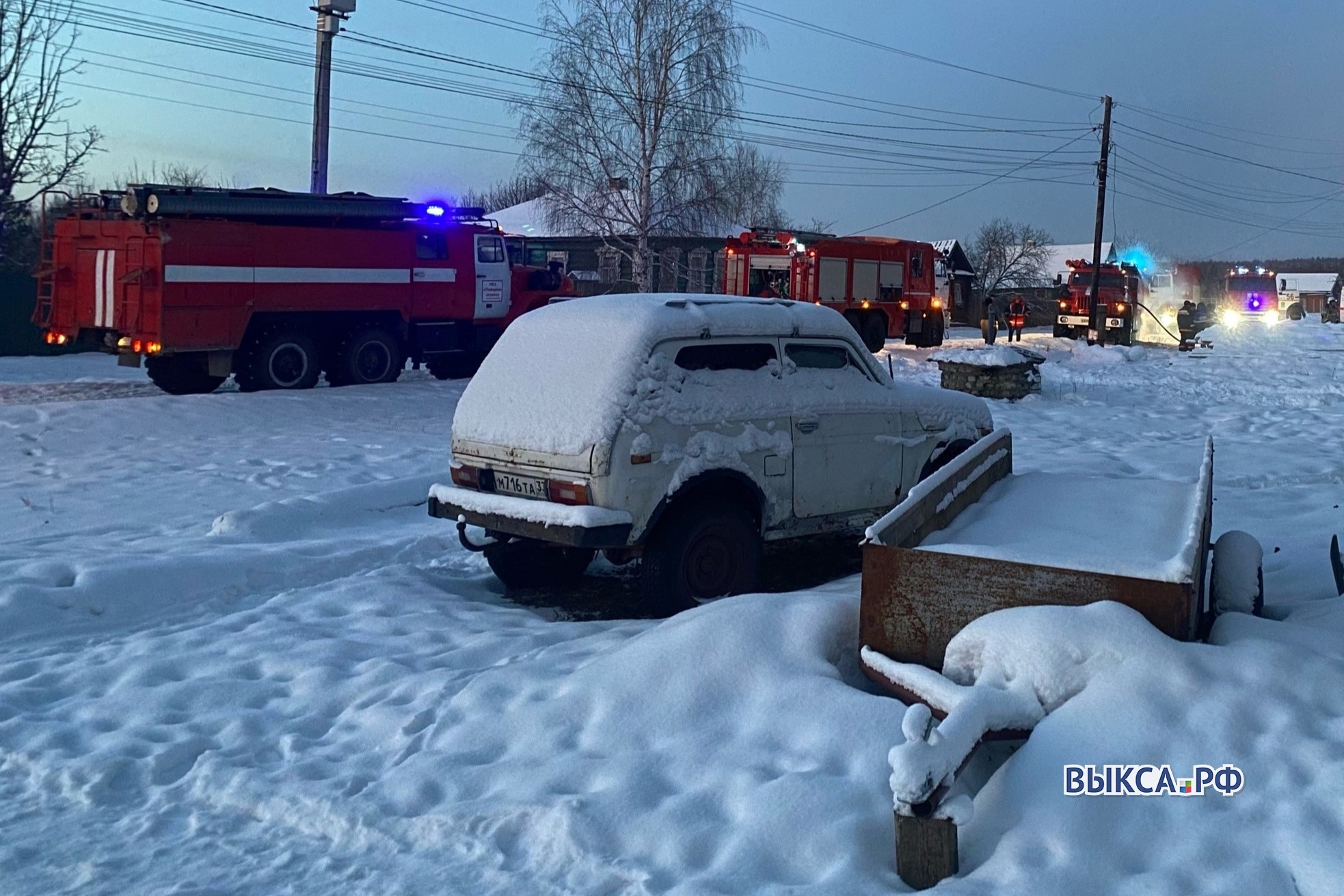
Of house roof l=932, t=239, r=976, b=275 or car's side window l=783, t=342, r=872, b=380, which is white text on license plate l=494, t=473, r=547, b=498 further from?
house roof l=932, t=239, r=976, b=275

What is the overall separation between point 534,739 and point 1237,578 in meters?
3.36

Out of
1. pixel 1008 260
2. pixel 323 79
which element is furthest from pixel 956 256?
pixel 323 79

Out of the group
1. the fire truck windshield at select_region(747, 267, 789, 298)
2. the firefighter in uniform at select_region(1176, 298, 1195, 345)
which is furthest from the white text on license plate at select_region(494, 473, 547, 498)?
the firefighter in uniform at select_region(1176, 298, 1195, 345)

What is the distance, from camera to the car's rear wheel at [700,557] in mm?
6637

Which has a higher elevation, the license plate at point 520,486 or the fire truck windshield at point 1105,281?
the fire truck windshield at point 1105,281

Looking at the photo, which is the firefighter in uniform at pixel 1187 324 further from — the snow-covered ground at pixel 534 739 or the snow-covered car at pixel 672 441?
the snow-covered car at pixel 672 441

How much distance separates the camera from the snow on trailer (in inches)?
143

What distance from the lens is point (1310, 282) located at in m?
94.7

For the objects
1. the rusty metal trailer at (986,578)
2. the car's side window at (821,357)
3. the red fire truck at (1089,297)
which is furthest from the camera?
the red fire truck at (1089,297)

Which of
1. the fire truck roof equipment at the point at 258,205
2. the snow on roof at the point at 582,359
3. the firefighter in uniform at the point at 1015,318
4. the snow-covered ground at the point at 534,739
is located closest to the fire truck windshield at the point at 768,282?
the firefighter in uniform at the point at 1015,318

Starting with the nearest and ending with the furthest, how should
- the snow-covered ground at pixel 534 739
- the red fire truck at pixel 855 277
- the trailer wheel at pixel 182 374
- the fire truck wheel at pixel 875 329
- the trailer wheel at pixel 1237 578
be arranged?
the snow-covered ground at pixel 534 739 < the trailer wheel at pixel 1237 578 < the trailer wheel at pixel 182 374 < the red fire truck at pixel 855 277 < the fire truck wheel at pixel 875 329

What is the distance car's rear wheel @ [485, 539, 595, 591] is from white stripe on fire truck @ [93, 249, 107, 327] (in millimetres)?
11921

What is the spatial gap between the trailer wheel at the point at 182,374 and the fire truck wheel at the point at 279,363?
0.42 meters

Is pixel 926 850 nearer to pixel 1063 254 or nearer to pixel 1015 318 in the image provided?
pixel 1015 318
